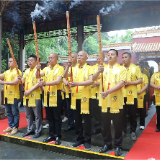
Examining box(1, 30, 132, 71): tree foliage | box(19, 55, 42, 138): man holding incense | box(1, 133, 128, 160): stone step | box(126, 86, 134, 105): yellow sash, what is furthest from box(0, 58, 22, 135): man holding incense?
box(1, 30, 132, 71): tree foliage

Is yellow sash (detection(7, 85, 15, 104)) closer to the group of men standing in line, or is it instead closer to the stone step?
the group of men standing in line

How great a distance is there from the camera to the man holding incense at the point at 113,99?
3.05 metres

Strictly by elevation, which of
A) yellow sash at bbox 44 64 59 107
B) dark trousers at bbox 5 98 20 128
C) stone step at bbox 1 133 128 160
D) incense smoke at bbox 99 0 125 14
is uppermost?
incense smoke at bbox 99 0 125 14

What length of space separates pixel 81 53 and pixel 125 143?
189cm

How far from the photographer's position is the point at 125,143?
363 centimetres

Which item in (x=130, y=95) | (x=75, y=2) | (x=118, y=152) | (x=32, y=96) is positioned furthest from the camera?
(x=75, y=2)

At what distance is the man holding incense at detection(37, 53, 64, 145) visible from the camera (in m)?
3.62

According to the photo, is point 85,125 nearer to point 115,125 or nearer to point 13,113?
point 115,125

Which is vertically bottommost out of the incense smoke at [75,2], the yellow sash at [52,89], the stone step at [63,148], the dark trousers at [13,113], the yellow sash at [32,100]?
the stone step at [63,148]

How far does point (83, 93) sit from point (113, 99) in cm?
56

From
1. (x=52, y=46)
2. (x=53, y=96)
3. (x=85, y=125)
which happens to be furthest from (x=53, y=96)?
(x=52, y=46)

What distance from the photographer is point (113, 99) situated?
3.09m

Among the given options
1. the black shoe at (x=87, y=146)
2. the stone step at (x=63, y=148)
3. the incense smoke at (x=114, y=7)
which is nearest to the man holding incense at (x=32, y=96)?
the stone step at (x=63, y=148)

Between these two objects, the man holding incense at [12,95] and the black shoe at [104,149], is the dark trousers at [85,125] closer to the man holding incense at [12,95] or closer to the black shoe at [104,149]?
the black shoe at [104,149]
